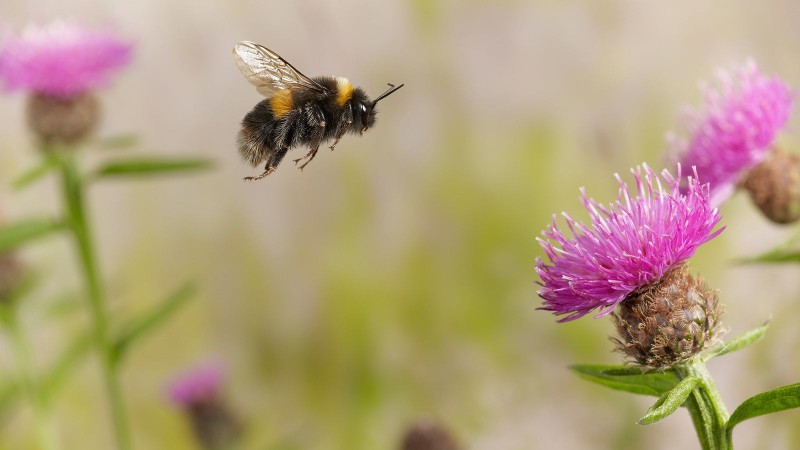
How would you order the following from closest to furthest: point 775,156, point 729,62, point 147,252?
point 775,156, point 729,62, point 147,252

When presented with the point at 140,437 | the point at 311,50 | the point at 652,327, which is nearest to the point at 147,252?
the point at 140,437

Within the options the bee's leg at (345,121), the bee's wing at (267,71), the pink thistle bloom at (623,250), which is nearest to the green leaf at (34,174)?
the bee's wing at (267,71)

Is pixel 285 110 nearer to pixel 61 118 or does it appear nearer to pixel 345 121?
pixel 345 121

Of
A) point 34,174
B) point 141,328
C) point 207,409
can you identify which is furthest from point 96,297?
point 207,409

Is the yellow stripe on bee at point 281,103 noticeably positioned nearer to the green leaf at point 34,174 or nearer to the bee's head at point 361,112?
the bee's head at point 361,112

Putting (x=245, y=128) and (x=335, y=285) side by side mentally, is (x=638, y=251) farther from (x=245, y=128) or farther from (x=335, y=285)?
(x=335, y=285)
